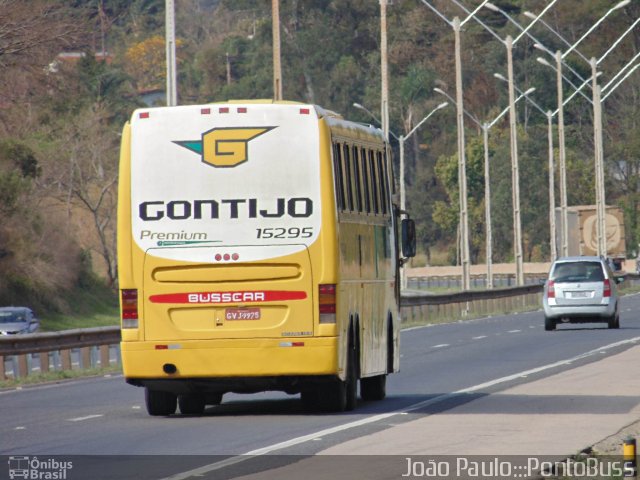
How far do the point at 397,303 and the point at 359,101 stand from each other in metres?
104

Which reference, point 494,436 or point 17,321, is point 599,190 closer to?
point 17,321

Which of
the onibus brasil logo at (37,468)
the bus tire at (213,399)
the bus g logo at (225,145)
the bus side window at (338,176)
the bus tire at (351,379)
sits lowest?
the onibus brasil logo at (37,468)

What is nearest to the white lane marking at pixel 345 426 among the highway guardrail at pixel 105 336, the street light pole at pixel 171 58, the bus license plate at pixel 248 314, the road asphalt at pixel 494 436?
the road asphalt at pixel 494 436

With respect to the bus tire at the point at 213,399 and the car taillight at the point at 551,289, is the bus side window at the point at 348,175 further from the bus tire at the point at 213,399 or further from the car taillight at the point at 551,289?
the car taillight at the point at 551,289

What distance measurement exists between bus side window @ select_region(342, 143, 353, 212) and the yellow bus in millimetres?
260

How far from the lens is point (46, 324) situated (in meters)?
61.6

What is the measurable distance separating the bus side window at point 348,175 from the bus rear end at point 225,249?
78 centimetres

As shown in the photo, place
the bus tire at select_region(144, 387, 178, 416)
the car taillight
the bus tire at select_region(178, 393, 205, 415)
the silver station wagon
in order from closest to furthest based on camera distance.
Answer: the bus tire at select_region(144, 387, 178, 416) < the bus tire at select_region(178, 393, 205, 415) < the silver station wagon < the car taillight

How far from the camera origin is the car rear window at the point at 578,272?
4319cm

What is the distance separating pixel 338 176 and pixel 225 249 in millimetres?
1416

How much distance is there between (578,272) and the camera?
4350cm

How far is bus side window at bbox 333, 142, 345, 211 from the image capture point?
19516 millimetres

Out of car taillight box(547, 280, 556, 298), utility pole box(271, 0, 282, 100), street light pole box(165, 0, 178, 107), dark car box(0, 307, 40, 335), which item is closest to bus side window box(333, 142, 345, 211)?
street light pole box(165, 0, 178, 107)

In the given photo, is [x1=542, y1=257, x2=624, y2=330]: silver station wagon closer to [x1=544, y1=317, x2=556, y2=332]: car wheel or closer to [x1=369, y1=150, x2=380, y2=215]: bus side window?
[x1=544, y1=317, x2=556, y2=332]: car wheel
